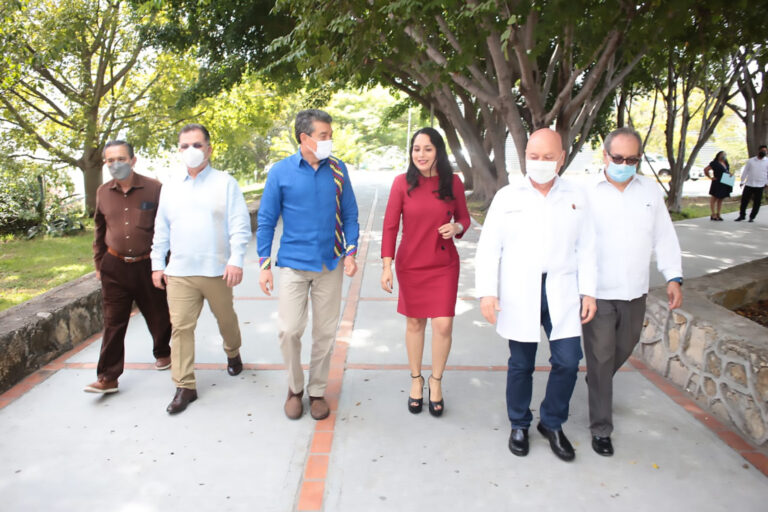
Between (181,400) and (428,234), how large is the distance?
2017 millimetres

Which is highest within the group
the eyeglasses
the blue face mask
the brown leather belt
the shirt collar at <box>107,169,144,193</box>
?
the eyeglasses

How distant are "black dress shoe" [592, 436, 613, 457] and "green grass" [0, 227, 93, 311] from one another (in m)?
6.13

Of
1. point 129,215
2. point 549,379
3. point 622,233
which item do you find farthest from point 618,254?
point 129,215

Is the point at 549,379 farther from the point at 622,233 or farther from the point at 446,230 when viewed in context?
the point at 446,230

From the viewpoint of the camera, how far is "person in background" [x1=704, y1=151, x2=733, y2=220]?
12664mm

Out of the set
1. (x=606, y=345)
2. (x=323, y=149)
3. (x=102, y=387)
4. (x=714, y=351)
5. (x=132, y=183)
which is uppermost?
(x=323, y=149)

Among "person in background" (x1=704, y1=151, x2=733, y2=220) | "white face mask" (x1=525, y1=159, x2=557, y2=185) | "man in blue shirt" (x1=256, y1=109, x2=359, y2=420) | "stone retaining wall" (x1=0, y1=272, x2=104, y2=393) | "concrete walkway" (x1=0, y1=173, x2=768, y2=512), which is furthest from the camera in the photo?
"person in background" (x1=704, y1=151, x2=733, y2=220)

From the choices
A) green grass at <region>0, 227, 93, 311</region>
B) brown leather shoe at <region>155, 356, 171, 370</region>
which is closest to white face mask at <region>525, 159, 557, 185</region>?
brown leather shoe at <region>155, 356, 171, 370</region>

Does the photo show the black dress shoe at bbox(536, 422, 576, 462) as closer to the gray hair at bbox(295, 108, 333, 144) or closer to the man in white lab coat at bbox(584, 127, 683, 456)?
the man in white lab coat at bbox(584, 127, 683, 456)

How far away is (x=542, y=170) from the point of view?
3.18 m

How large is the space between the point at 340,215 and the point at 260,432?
4.89ft

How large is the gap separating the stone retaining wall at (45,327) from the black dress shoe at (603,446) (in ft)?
13.4

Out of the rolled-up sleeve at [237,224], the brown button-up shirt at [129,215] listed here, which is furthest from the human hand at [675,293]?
the brown button-up shirt at [129,215]

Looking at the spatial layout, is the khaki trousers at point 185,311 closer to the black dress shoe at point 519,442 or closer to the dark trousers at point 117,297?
the dark trousers at point 117,297
